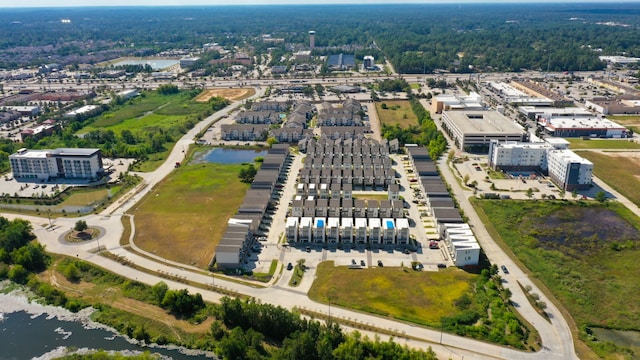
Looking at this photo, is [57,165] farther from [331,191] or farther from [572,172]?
[572,172]

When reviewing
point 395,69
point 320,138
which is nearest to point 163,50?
point 395,69

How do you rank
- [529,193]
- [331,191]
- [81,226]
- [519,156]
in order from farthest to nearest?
1. [519,156]
2. [529,193]
3. [331,191]
4. [81,226]

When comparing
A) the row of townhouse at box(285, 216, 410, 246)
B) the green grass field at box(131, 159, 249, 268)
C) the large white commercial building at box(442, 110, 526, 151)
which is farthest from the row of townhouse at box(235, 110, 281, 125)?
the row of townhouse at box(285, 216, 410, 246)

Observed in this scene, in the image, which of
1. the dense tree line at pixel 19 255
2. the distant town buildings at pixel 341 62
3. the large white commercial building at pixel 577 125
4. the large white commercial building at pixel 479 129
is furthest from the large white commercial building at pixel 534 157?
the distant town buildings at pixel 341 62

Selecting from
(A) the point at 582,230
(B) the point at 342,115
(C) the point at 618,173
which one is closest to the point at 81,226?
(A) the point at 582,230

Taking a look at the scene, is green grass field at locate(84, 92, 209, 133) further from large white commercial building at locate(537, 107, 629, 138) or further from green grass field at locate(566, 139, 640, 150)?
green grass field at locate(566, 139, 640, 150)

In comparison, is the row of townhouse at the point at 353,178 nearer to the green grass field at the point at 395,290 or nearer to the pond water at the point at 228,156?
the pond water at the point at 228,156
